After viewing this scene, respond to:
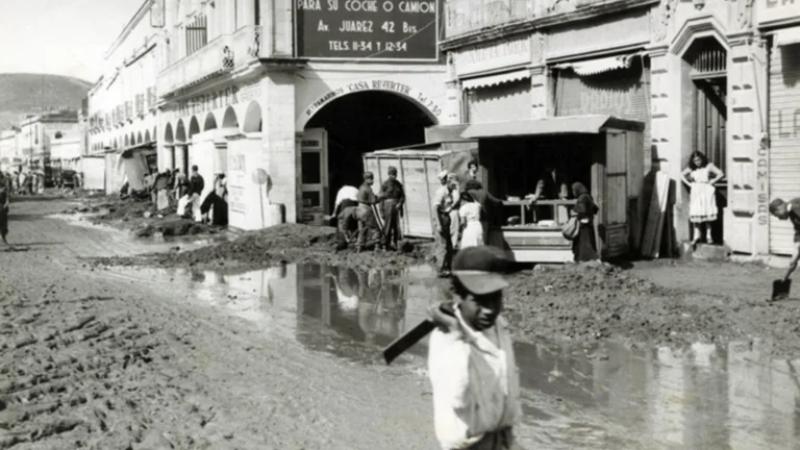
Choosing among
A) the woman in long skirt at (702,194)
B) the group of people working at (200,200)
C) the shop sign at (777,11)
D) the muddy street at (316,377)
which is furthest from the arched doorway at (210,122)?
the shop sign at (777,11)

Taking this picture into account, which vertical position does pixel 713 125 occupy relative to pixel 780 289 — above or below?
above

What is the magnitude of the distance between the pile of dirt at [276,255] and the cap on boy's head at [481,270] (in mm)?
14035

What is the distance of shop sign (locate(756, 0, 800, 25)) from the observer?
48.1ft

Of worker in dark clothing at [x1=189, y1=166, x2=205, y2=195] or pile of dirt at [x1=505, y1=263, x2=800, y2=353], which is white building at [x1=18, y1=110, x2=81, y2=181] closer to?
worker in dark clothing at [x1=189, y1=166, x2=205, y2=195]

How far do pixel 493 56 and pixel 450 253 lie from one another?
23.4ft

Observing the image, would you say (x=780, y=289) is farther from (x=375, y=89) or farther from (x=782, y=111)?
(x=375, y=89)

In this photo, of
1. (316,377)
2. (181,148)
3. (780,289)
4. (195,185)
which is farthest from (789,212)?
(181,148)

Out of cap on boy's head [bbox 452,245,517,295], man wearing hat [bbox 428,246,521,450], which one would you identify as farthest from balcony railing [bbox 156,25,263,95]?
man wearing hat [bbox 428,246,521,450]

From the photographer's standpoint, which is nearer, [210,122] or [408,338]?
[408,338]

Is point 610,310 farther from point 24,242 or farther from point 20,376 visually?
point 24,242

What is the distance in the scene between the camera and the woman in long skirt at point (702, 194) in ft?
53.6

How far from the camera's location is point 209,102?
3619 centimetres

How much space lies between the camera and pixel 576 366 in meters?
9.47

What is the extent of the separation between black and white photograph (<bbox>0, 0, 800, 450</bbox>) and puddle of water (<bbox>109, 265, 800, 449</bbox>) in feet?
0.14
